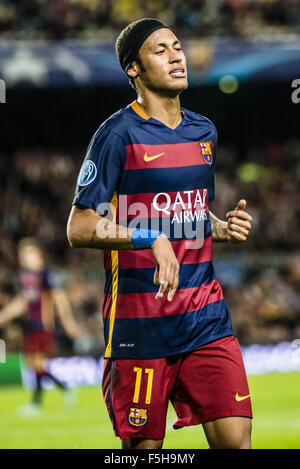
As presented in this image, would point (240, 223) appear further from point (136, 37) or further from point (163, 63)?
point (136, 37)

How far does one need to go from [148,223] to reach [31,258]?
626 cm

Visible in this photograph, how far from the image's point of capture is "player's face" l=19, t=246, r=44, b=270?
1005 centimetres

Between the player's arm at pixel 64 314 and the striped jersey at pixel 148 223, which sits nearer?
the striped jersey at pixel 148 223

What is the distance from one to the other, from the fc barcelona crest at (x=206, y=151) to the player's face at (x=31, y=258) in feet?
20.0

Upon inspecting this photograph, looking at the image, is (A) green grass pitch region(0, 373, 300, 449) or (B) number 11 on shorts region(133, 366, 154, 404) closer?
(B) number 11 on shorts region(133, 366, 154, 404)

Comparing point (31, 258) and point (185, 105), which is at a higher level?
point (185, 105)

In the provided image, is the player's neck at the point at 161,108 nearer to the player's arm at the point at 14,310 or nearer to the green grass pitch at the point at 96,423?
the green grass pitch at the point at 96,423

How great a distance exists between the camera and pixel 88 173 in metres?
3.92

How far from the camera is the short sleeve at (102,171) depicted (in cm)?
388

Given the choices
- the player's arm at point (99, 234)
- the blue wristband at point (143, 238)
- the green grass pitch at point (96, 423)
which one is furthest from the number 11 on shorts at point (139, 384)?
the green grass pitch at point (96, 423)

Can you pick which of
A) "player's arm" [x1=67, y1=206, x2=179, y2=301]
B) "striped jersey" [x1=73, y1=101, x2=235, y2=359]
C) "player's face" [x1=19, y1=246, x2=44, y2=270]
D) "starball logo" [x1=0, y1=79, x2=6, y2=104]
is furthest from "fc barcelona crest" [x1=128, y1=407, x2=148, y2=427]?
"starball logo" [x1=0, y1=79, x2=6, y2=104]

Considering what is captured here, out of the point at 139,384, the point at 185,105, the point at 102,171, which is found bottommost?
the point at 139,384

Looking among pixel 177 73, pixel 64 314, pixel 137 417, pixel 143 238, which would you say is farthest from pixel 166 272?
pixel 64 314

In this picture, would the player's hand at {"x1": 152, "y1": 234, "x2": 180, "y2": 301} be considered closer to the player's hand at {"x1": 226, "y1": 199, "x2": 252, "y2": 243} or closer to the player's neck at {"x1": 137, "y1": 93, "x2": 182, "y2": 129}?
the player's hand at {"x1": 226, "y1": 199, "x2": 252, "y2": 243}
